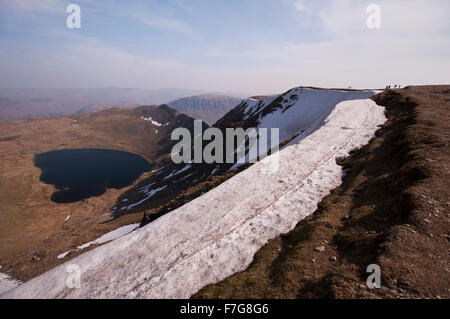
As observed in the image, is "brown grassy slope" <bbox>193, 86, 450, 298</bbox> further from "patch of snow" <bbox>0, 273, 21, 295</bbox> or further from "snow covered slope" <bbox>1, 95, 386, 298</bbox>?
"patch of snow" <bbox>0, 273, 21, 295</bbox>

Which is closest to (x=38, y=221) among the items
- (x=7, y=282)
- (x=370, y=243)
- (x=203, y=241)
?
(x=7, y=282)

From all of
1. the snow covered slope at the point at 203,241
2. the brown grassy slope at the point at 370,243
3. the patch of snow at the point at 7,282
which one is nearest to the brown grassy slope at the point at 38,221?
the patch of snow at the point at 7,282

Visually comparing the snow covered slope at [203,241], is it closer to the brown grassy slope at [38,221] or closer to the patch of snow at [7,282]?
the patch of snow at [7,282]

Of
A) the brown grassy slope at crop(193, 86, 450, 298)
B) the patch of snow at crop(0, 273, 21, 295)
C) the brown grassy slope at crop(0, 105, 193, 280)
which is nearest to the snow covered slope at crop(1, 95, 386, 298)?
the brown grassy slope at crop(193, 86, 450, 298)

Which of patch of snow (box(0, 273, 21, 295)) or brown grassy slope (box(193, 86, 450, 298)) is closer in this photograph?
brown grassy slope (box(193, 86, 450, 298))

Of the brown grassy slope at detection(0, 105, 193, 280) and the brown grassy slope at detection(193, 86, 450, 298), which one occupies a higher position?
the brown grassy slope at detection(193, 86, 450, 298)

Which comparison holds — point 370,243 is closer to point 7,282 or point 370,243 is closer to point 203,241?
point 203,241

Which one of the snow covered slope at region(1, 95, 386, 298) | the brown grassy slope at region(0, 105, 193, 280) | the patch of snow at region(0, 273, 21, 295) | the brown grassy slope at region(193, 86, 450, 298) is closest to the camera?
the brown grassy slope at region(193, 86, 450, 298)
